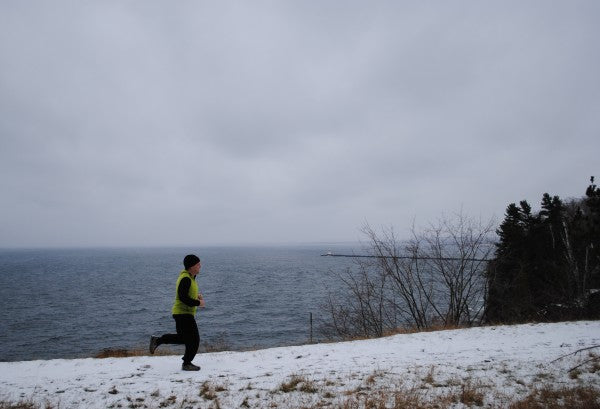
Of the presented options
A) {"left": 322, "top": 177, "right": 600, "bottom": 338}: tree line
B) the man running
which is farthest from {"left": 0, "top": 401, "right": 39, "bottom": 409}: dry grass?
{"left": 322, "top": 177, "right": 600, "bottom": 338}: tree line

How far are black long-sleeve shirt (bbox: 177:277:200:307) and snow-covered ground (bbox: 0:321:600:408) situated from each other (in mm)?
1369

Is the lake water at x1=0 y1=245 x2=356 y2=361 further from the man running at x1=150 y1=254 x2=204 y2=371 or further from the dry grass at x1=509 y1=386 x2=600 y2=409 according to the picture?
the dry grass at x1=509 y1=386 x2=600 y2=409

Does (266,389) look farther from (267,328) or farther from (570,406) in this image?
(267,328)

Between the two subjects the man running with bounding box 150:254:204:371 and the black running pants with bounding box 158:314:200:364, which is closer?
the man running with bounding box 150:254:204:371

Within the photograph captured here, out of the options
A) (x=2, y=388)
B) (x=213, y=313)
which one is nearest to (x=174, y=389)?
(x=2, y=388)

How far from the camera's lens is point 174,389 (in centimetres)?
581

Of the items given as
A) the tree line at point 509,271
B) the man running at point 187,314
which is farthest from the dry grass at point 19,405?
the tree line at point 509,271

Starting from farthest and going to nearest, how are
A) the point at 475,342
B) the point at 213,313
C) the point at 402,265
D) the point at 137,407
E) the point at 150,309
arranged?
the point at 150,309
the point at 213,313
the point at 402,265
the point at 475,342
the point at 137,407

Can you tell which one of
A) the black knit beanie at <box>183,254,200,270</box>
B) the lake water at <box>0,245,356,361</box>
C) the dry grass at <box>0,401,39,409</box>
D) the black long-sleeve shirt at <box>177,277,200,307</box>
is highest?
the black knit beanie at <box>183,254,200,270</box>

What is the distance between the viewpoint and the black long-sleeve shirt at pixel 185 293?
268 inches

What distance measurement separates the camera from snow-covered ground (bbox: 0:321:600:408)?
5453mm

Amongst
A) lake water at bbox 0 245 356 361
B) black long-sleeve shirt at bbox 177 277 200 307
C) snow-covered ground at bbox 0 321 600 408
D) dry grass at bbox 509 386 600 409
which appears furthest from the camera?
Result: lake water at bbox 0 245 356 361

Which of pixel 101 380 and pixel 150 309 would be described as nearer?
pixel 101 380

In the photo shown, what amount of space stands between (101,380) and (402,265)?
641 inches
